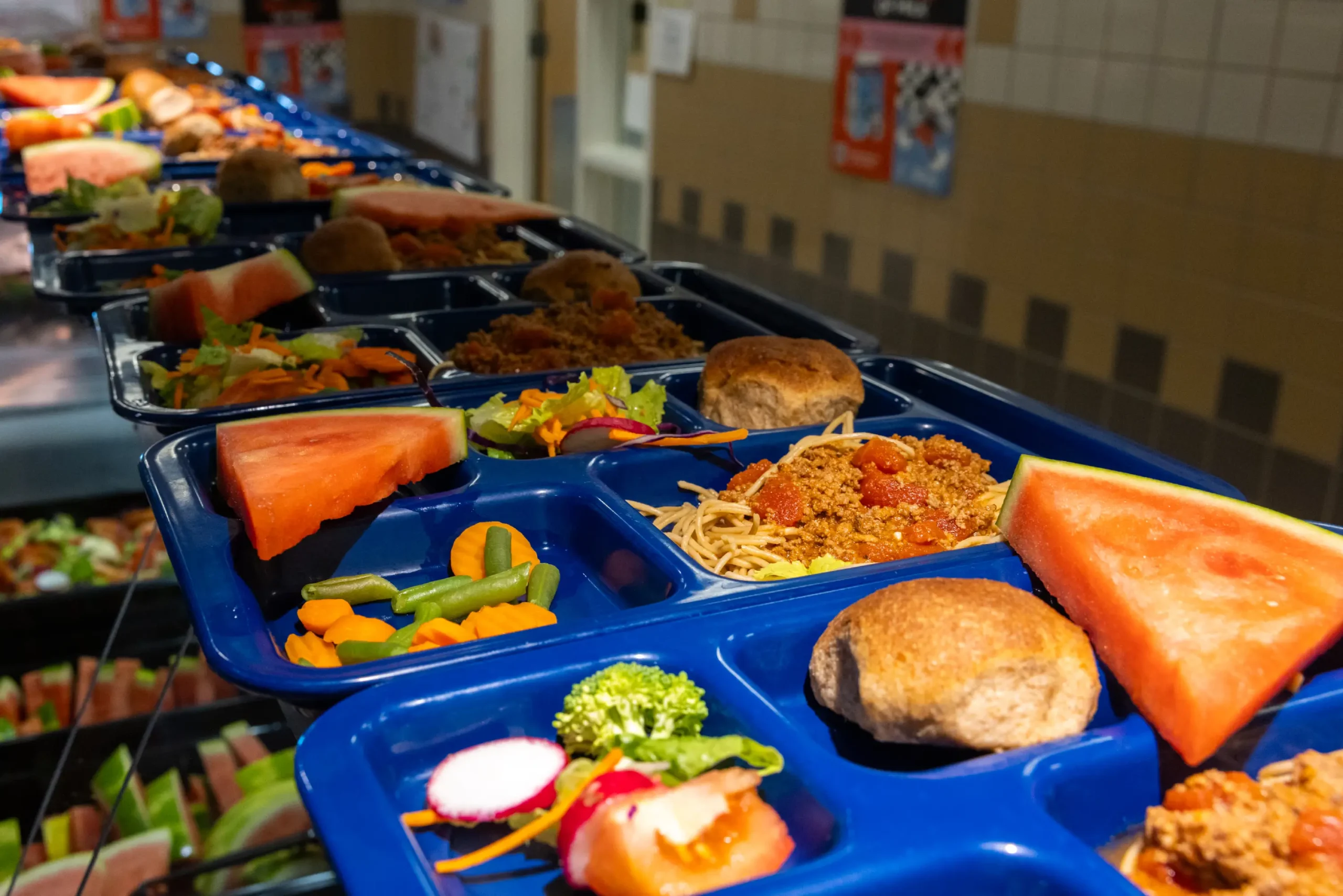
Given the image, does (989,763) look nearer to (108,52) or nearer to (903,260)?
(903,260)

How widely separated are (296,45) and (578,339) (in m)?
6.16

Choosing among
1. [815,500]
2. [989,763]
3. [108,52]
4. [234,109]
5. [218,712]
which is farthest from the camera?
[108,52]

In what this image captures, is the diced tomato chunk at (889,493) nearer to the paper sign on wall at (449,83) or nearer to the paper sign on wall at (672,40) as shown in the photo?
the paper sign on wall at (672,40)

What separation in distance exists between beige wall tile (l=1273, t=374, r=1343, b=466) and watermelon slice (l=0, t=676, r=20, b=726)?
2890mm

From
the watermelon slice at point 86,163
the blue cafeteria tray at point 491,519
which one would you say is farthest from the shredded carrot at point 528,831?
the watermelon slice at point 86,163

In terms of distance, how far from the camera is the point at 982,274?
3820 mm

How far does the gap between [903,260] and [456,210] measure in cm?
167

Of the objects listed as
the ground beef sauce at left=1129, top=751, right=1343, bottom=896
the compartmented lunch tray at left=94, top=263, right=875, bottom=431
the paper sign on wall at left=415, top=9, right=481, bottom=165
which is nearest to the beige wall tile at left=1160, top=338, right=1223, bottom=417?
the compartmented lunch tray at left=94, top=263, right=875, bottom=431

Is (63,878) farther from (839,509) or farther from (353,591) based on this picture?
(839,509)

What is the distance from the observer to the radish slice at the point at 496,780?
103 centimetres

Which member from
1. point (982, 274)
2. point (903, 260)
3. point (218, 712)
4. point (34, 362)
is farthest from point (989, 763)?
point (903, 260)

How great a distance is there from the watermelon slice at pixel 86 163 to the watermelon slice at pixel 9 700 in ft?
6.47

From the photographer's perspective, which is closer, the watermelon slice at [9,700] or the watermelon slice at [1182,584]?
the watermelon slice at [1182,584]

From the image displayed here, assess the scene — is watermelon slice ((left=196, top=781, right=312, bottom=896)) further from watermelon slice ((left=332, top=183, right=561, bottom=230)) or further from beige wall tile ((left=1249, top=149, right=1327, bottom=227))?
beige wall tile ((left=1249, top=149, right=1327, bottom=227))
